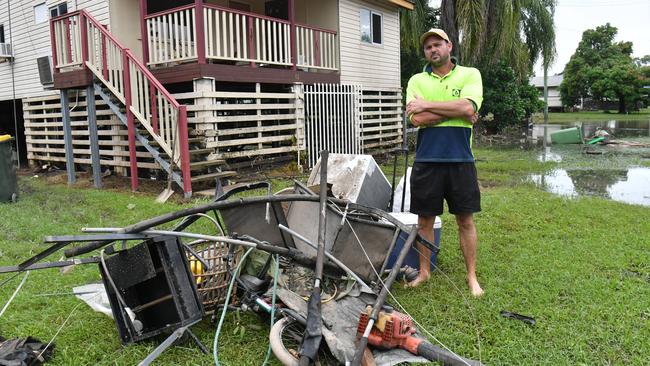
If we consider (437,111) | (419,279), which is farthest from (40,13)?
(419,279)

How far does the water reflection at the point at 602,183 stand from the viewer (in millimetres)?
8305

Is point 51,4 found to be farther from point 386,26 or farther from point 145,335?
point 145,335

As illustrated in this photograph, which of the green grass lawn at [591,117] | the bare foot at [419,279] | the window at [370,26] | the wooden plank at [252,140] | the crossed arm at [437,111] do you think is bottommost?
the bare foot at [419,279]

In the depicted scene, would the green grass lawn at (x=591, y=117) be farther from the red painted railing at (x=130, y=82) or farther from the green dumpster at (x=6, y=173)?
the green dumpster at (x=6, y=173)

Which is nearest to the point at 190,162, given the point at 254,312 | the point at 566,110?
the point at 254,312

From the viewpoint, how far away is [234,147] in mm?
10031

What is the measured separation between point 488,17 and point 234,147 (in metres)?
11.5

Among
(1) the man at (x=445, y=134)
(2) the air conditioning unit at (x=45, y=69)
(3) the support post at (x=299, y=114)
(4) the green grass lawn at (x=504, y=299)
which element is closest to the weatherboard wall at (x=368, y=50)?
(3) the support post at (x=299, y=114)

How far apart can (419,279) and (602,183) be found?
7108mm

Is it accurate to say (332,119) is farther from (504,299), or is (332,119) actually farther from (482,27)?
(504,299)

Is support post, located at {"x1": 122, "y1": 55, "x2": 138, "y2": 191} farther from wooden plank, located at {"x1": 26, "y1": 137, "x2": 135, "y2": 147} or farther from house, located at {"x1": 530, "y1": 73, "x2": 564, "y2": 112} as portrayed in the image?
house, located at {"x1": 530, "y1": 73, "x2": 564, "y2": 112}

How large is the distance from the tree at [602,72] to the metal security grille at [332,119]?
1658 inches

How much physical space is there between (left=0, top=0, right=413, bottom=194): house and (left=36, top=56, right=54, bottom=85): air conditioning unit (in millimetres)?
41

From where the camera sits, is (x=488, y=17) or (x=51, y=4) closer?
(x=51, y=4)
